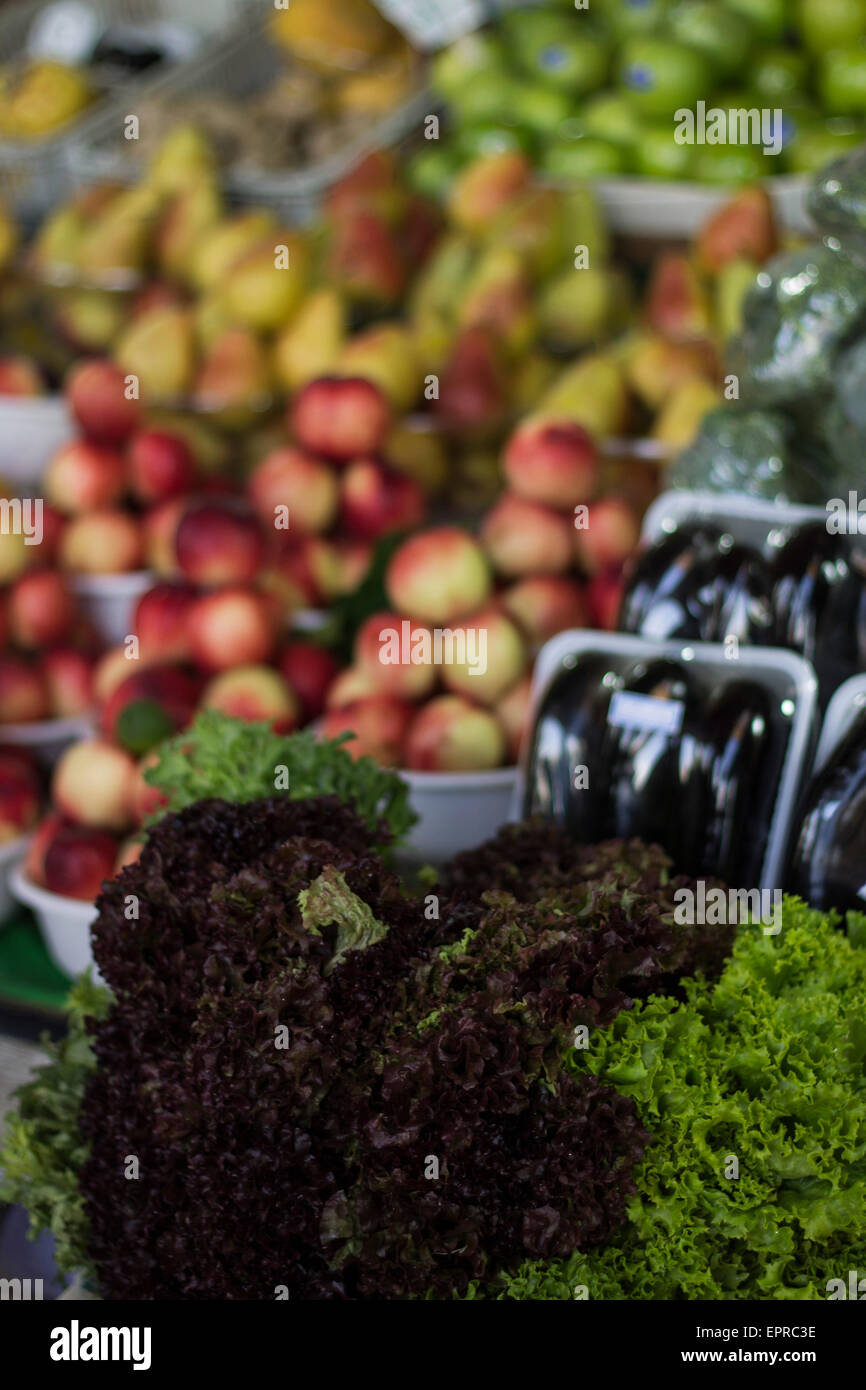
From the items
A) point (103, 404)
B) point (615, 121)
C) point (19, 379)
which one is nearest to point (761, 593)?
point (103, 404)

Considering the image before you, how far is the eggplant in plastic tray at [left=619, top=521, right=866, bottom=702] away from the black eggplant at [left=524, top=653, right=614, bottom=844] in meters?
0.16

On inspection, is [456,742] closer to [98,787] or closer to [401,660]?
[401,660]

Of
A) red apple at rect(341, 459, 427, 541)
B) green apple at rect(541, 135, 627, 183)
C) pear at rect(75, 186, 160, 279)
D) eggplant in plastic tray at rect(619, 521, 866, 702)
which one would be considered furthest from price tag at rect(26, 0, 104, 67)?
eggplant in plastic tray at rect(619, 521, 866, 702)

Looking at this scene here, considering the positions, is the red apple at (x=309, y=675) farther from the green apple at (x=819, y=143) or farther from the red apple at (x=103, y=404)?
the green apple at (x=819, y=143)

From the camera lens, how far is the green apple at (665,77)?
3498mm

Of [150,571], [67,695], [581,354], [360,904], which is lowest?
[360,904]

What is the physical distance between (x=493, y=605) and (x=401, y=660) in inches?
6.8

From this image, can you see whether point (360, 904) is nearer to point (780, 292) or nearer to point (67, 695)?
point (780, 292)

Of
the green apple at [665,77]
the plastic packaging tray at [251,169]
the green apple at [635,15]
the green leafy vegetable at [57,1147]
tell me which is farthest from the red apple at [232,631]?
the green apple at [635,15]

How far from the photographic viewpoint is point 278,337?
10.9ft

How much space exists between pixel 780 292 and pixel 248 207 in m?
2.12

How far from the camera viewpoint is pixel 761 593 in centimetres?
183

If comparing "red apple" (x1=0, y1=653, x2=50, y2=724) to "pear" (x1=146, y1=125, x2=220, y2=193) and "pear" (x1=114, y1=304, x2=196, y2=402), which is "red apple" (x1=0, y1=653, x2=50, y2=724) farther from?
"pear" (x1=146, y1=125, x2=220, y2=193)
